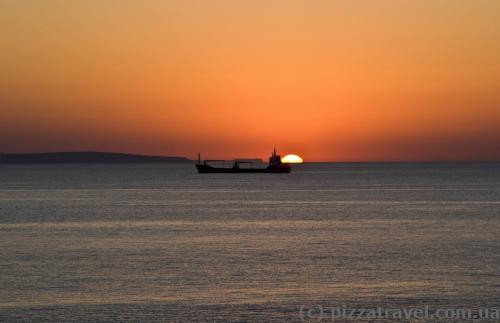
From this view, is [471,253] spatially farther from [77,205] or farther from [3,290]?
[77,205]

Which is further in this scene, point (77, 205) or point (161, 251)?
point (77, 205)

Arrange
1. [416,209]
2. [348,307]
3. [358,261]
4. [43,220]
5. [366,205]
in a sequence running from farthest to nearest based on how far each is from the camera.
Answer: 1. [366,205]
2. [416,209]
3. [43,220]
4. [358,261]
5. [348,307]

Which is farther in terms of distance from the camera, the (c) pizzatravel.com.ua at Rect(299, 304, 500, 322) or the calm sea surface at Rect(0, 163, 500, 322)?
the calm sea surface at Rect(0, 163, 500, 322)

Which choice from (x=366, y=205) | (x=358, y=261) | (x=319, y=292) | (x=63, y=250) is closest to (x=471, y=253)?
(x=358, y=261)

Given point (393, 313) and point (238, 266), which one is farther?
point (238, 266)

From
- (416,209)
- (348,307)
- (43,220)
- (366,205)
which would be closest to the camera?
(348,307)

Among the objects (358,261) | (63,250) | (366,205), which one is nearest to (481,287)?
(358,261)

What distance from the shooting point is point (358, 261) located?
158 feet

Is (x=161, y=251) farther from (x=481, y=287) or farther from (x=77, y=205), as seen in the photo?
(x=77, y=205)

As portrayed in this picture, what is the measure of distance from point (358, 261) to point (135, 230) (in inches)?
1106

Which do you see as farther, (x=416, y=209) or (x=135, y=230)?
(x=416, y=209)

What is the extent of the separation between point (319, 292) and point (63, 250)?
2268 centimetres

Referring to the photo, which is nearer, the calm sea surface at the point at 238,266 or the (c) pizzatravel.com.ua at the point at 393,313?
the (c) pizzatravel.com.ua at the point at 393,313

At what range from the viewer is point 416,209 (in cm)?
10256
